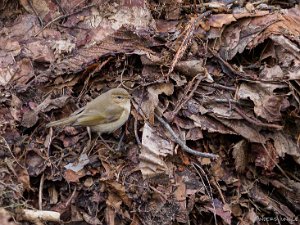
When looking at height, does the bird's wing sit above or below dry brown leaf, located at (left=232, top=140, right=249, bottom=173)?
above

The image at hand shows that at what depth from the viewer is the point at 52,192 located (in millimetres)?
5445

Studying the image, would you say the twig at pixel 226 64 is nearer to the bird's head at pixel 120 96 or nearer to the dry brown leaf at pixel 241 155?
the dry brown leaf at pixel 241 155

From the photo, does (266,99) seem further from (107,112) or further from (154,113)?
(107,112)

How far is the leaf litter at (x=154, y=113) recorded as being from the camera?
541 centimetres

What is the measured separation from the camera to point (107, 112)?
591cm

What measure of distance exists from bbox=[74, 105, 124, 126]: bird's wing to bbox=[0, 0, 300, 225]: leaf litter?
20cm

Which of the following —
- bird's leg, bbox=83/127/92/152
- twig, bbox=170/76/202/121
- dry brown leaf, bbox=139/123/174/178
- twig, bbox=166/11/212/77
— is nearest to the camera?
dry brown leaf, bbox=139/123/174/178

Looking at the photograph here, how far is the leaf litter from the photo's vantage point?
541 centimetres

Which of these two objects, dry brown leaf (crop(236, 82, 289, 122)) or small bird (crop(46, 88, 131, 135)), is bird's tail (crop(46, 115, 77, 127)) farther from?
dry brown leaf (crop(236, 82, 289, 122))

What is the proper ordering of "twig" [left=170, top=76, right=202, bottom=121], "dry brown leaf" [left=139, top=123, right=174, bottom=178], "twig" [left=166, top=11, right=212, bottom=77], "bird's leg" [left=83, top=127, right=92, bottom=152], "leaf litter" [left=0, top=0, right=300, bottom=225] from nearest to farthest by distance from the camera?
"leaf litter" [left=0, top=0, right=300, bottom=225], "dry brown leaf" [left=139, top=123, right=174, bottom=178], "bird's leg" [left=83, top=127, right=92, bottom=152], "twig" [left=170, top=76, right=202, bottom=121], "twig" [left=166, top=11, right=212, bottom=77]

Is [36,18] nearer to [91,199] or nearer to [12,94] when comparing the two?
[12,94]

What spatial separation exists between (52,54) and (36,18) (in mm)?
684

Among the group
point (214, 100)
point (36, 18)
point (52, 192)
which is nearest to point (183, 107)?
point (214, 100)

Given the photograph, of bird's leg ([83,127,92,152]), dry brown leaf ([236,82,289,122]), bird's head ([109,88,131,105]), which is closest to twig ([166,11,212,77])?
bird's head ([109,88,131,105])
